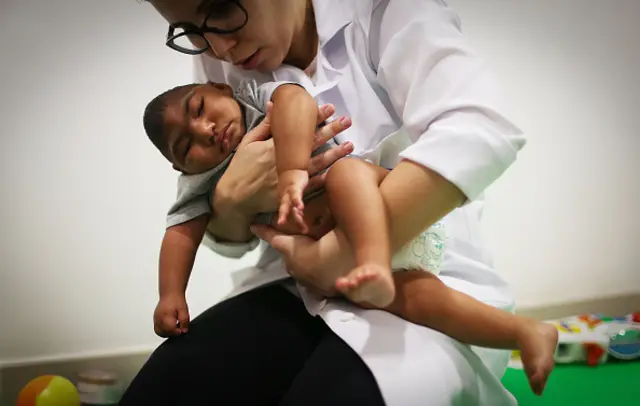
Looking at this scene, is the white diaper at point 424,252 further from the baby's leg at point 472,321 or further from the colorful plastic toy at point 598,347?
the colorful plastic toy at point 598,347

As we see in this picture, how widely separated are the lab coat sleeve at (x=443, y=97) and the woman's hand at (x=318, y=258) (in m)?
0.14

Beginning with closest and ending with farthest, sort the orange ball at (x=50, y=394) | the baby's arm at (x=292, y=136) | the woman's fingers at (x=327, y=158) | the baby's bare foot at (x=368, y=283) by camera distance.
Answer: the baby's bare foot at (x=368, y=283) → the baby's arm at (x=292, y=136) → the woman's fingers at (x=327, y=158) → the orange ball at (x=50, y=394)

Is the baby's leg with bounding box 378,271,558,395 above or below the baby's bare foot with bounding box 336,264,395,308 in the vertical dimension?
below

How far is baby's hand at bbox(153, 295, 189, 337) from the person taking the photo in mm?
845

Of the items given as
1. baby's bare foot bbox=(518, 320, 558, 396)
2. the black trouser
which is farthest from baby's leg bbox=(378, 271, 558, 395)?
the black trouser

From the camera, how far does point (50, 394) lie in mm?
1236

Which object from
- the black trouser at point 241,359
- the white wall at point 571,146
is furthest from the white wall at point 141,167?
the black trouser at point 241,359

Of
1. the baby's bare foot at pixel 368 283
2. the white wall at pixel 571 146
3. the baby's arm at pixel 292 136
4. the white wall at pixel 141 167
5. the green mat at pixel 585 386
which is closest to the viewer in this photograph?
the baby's bare foot at pixel 368 283

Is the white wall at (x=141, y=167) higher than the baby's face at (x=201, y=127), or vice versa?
the baby's face at (x=201, y=127)

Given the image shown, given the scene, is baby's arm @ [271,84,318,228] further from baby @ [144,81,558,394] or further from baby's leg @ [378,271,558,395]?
baby's leg @ [378,271,558,395]

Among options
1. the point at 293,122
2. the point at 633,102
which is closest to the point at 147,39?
the point at 293,122

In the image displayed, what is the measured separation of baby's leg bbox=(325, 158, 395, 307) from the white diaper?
9 centimetres

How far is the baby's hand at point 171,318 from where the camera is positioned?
84cm

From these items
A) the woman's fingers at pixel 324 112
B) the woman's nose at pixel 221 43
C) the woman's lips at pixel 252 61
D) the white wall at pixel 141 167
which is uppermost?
the woman's nose at pixel 221 43
